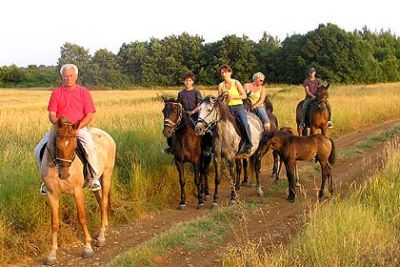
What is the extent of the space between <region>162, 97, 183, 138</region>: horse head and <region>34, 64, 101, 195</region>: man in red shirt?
2306 mm

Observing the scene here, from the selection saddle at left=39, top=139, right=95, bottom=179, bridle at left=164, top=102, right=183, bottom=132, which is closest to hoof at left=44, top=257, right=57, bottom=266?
saddle at left=39, top=139, right=95, bottom=179

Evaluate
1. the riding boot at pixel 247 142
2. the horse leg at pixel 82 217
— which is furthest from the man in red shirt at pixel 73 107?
the riding boot at pixel 247 142

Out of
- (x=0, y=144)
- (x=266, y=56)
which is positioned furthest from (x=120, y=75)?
(x=0, y=144)

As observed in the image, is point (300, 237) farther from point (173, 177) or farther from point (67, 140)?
point (173, 177)

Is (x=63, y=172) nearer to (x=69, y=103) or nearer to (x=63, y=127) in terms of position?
(x=63, y=127)

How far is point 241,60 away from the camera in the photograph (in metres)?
65.4

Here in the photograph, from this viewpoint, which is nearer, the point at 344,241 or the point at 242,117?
the point at 344,241

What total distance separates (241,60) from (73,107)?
6014 cm

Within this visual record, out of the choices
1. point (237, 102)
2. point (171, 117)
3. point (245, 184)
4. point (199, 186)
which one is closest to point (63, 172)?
point (171, 117)

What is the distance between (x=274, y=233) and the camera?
707 cm

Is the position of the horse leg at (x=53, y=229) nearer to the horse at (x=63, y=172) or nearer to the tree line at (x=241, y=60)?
the horse at (x=63, y=172)

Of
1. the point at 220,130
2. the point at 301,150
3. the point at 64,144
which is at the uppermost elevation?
the point at 64,144

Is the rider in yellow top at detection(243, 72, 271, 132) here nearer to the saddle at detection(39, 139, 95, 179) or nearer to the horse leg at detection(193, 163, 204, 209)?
the horse leg at detection(193, 163, 204, 209)

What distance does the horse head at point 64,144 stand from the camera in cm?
598
